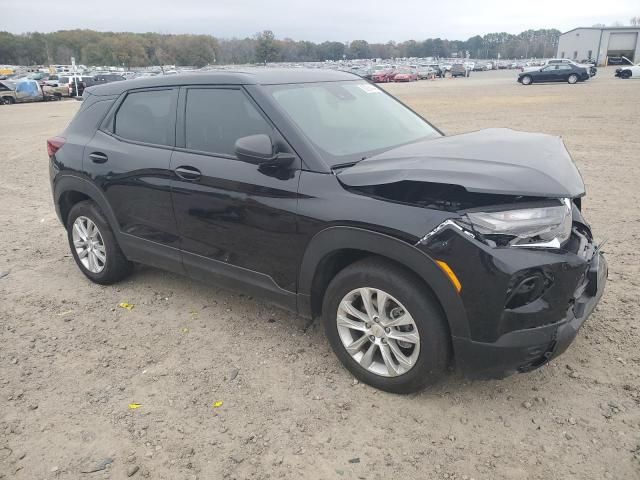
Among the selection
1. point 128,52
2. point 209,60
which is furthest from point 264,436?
point 128,52

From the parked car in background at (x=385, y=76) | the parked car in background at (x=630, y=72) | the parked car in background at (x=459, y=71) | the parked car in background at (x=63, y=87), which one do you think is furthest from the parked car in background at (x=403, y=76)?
the parked car in background at (x=63, y=87)

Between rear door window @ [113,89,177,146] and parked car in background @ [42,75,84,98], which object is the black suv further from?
parked car in background @ [42,75,84,98]

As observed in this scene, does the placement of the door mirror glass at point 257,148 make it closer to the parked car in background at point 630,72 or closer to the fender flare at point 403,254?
the fender flare at point 403,254

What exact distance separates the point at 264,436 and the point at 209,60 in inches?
4605

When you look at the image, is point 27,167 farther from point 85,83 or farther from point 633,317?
point 85,83

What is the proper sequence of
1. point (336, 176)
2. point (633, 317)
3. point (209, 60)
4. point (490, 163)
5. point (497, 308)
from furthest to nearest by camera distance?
point (209, 60)
point (633, 317)
point (336, 176)
point (490, 163)
point (497, 308)

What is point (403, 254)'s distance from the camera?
2691 mm

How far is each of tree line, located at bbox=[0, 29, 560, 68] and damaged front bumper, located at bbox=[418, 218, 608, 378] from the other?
335ft

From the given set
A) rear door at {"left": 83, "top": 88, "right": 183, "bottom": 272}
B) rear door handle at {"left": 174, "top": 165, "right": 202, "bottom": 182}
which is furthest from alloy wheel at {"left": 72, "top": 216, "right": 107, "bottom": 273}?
rear door handle at {"left": 174, "top": 165, "right": 202, "bottom": 182}

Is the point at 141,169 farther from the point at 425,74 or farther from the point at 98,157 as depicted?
the point at 425,74

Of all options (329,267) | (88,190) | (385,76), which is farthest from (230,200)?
(385,76)

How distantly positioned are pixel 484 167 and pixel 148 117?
269 centimetres

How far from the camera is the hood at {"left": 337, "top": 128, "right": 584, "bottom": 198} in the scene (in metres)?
2.54

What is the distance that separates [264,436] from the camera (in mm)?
2793
